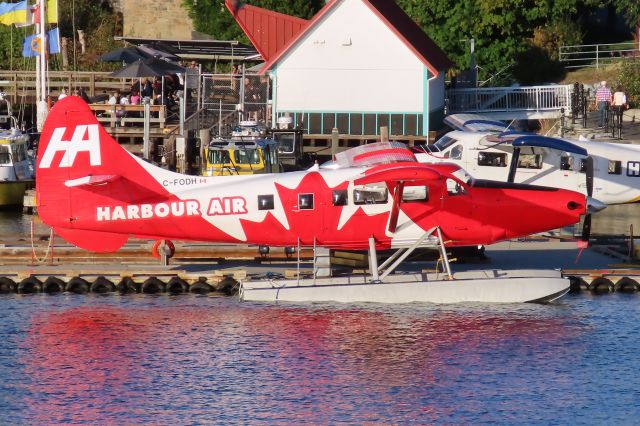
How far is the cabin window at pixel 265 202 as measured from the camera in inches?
1107

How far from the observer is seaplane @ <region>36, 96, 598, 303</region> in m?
27.9

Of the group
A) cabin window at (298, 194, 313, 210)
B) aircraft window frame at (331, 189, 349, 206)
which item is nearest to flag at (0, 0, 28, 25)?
cabin window at (298, 194, 313, 210)

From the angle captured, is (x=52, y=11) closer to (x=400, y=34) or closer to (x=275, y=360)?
(x=400, y=34)

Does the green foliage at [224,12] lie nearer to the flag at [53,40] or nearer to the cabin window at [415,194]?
the flag at [53,40]

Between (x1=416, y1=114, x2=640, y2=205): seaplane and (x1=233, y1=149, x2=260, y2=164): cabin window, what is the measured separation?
6.05 m

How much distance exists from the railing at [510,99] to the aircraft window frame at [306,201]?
28.1m

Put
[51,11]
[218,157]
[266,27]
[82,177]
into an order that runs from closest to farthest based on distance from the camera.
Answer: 1. [82,177]
2. [218,157]
3. [51,11]
4. [266,27]

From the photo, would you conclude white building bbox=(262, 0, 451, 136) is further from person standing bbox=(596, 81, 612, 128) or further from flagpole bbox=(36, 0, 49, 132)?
flagpole bbox=(36, 0, 49, 132)

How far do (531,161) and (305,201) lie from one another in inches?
355

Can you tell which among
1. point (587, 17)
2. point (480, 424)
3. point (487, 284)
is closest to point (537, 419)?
point (480, 424)

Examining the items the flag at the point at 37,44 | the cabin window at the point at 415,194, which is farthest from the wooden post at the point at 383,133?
the cabin window at the point at 415,194

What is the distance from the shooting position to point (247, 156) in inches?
1585

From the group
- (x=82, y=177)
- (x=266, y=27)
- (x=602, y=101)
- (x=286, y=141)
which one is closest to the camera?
(x=82, y=177)

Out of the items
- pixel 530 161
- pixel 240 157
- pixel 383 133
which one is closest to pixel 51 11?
pixel 383 133
